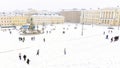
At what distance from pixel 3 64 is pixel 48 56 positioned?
174 inches

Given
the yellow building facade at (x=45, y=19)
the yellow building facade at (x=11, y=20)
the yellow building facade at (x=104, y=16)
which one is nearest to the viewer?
the yellow building facade at (x=104, y=16)

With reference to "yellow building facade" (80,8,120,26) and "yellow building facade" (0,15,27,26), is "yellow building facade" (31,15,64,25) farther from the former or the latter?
"yellow building facade" (80,8,120,26)

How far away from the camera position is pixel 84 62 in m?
15.5

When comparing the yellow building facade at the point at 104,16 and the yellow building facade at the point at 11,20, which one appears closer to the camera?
the yellow building facade at the point at 104,16

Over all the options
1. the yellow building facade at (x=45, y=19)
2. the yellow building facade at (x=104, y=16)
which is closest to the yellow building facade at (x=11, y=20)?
the yellow building facade at (x=45, y=19)

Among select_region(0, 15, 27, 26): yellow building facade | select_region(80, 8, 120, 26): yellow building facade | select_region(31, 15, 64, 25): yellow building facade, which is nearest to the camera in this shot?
select_region(80, 8, 120, 26): yellow building facade

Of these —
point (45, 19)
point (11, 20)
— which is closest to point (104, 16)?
point (45, 19)

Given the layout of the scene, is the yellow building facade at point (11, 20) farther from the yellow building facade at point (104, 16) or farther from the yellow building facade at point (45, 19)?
the yellow building facade at point (104, 16)

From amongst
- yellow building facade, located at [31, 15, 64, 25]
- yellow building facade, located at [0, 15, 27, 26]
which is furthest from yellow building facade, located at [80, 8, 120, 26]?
yellow building facade, located at [0, 15, 27, 26]

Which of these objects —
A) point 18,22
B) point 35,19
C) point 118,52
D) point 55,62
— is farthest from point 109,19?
point 55,62

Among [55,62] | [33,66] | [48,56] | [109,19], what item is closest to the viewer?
[33,66]

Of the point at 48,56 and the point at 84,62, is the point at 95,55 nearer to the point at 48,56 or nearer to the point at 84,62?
the point at 84,62

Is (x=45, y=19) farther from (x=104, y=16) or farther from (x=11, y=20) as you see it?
(x=104, y=16)

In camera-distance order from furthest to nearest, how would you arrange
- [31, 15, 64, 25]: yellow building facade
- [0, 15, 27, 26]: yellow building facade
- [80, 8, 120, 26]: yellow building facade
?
[31, 15, 64, 25]: yellow building facade < [0, 15, 27, 26]: yellow building facade < [80, 8, 120, 26]: yellow building facade
